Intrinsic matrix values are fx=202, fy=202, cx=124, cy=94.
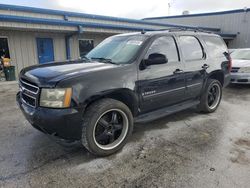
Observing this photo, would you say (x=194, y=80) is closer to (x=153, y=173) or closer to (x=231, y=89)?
(x=153, y=173)

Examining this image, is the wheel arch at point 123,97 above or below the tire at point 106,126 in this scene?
above

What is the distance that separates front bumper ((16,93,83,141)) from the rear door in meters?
2.48

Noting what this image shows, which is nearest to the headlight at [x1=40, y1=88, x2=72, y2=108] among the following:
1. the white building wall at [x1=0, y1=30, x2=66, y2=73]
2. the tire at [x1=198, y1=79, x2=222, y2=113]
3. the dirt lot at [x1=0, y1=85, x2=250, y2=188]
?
the dirt lot at [x1=0, y1=85, x2=250, y2=188]

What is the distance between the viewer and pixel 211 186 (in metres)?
2.39

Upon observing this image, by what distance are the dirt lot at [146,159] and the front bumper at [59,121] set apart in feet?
1.61

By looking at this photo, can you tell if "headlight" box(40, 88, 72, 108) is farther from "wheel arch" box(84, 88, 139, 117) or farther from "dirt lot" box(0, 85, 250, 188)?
"dirt lot" box(0, 85, 250, 188)

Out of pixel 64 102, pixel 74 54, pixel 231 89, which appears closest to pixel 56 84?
pixel 64 102

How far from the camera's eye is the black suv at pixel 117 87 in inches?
104

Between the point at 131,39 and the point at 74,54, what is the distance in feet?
32.1

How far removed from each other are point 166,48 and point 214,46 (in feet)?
5.78

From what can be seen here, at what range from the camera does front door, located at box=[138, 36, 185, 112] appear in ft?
11.3

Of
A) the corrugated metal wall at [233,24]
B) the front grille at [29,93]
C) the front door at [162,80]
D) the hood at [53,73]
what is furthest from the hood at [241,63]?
the corrugated metal wall at [233,24]

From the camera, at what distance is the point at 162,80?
3666mm

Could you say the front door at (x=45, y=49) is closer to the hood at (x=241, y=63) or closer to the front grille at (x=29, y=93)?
the front grille at (x=29, y=93)
